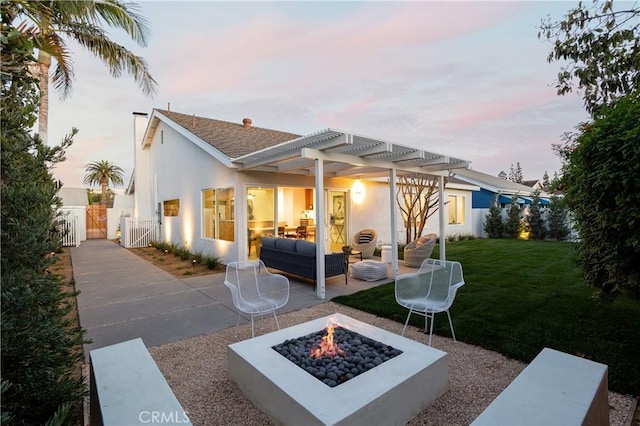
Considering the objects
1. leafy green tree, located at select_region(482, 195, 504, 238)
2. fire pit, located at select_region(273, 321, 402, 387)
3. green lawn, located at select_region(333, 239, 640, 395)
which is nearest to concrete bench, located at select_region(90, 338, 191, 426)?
fire pit, located at select_region(273, 321, 402, 387)

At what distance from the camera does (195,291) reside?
6.88 meters

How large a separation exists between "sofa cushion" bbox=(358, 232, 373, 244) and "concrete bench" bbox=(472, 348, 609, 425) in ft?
28.1

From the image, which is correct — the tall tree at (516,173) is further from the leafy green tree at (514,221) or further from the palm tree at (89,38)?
the palm tree at (89,38)

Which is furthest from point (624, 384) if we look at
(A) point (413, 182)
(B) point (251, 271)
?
(A) point (413, 182)

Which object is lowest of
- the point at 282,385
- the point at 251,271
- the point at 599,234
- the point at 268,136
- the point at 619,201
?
the point at 282,385

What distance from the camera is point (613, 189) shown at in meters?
2.97

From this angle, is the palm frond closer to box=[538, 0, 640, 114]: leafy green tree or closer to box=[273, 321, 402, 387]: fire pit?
box=[273, 321, 402, 387]: fire pit

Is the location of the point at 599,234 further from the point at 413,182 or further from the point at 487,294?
the point at 413,182

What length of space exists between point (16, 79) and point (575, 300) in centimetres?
843

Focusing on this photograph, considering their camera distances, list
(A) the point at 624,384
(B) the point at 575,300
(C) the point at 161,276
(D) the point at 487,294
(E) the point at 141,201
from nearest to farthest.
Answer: (A) the point at 624,384, (B) the point at 575,300, (D) the point at 487,294, (C) the point at 161,276, (E) the point at 141,201

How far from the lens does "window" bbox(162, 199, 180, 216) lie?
1330 centimetres

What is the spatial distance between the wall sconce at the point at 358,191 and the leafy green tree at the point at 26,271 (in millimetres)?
9893

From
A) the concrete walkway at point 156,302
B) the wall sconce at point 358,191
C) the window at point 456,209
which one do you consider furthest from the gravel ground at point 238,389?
the window at point 456,209

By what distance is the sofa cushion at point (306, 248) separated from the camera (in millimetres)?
6891
